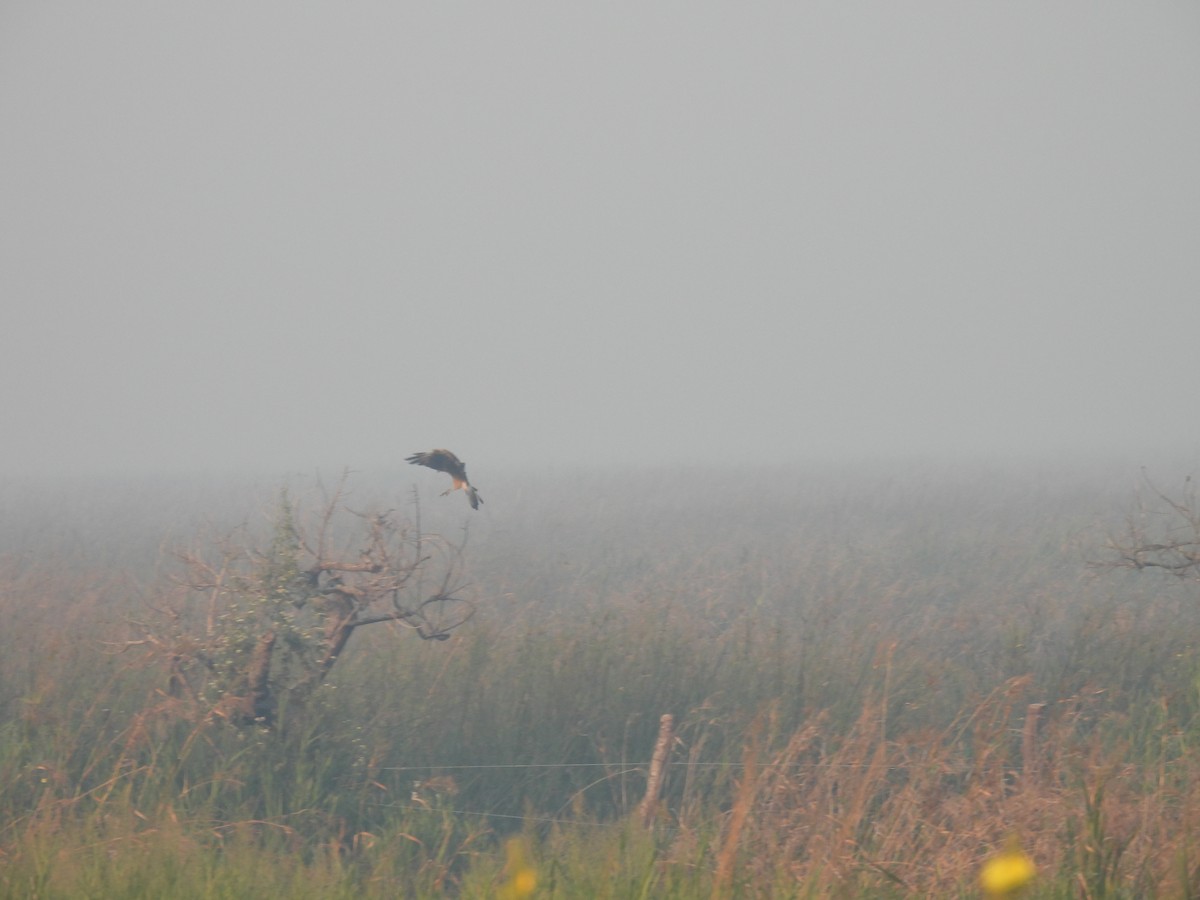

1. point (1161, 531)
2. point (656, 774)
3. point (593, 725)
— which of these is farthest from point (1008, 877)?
point (1161, 531)

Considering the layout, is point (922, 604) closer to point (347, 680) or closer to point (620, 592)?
point (620, 592)

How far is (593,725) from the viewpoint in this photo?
6.39 m

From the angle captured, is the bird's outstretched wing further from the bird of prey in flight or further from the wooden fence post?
the wooden fence post

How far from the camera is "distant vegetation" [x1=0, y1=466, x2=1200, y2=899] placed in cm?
362

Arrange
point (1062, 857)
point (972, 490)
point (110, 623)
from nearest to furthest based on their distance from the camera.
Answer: point (1062, 857), point (110, 623), point (972, 490)

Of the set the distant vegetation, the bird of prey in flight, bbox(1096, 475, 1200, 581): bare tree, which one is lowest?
the distant vegetation

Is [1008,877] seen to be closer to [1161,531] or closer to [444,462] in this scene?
[444,462]

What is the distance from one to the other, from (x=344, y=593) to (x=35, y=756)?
191 cm

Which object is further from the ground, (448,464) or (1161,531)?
(448,464)

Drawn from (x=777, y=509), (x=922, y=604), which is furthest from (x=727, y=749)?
(x=777, y=509)

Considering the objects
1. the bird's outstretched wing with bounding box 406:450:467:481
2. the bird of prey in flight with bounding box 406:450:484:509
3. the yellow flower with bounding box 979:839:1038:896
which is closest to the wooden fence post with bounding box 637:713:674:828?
the bird of prey in flight with bounding box 406:450:484:509

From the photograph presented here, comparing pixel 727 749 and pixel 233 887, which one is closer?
pixel 233 887

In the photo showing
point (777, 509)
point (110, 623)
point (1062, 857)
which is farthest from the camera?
point (777, 509)

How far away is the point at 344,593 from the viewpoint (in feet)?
18.7
